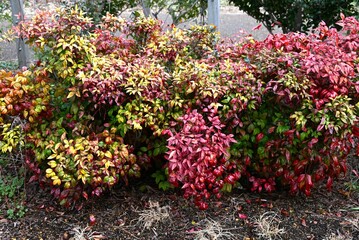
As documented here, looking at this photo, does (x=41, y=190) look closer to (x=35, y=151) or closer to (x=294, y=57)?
(x=35, y=151)

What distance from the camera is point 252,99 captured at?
2.92m

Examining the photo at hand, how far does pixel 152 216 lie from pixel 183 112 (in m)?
0.79

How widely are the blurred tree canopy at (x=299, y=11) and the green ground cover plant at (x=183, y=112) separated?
8.66ft

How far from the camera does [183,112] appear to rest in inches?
116

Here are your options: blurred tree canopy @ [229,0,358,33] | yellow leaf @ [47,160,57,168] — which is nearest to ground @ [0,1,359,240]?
yellow leaf @ [47,160,57,168]

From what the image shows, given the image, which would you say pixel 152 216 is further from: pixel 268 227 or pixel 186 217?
pixel 268 227

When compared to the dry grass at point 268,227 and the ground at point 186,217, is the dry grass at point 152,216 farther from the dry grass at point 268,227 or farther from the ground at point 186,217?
the dry grass at point 268,227

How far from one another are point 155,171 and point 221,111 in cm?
86

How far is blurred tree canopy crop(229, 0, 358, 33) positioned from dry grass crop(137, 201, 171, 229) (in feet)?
11.2

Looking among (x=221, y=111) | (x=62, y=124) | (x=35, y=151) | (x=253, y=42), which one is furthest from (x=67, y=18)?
(x=253, y=42)

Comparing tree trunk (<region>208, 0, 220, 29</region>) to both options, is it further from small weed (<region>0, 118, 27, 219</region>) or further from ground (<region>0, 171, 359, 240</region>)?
small weed (<region>0, 118, 27, 219</region>)

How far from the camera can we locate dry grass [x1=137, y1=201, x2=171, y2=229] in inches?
118

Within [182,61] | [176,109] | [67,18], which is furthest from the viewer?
[182,61]

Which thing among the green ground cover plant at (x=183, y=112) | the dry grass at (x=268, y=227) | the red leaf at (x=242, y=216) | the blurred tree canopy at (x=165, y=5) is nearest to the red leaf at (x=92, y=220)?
the green ground cover plant at (x=183, y=112)
